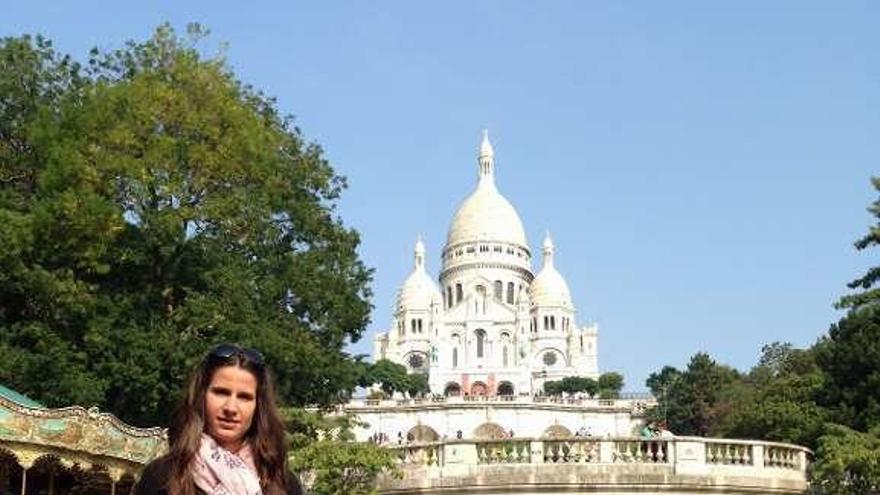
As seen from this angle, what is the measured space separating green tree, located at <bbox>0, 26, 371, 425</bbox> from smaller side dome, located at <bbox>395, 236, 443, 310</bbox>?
372ft

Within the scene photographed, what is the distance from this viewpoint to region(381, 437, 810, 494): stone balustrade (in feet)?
75.7

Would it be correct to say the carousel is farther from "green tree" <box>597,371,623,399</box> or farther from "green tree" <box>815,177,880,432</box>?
"green tree" <box>597,371,623,399</box>

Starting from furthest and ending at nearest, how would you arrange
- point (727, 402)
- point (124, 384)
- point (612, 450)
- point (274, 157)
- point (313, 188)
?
point (727, 402) < point (313, 188) < point (274, 157) < point (124, 384) < point (612, 450)

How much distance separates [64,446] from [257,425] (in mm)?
15148

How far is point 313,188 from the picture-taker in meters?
35.2

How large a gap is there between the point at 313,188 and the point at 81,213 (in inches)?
286

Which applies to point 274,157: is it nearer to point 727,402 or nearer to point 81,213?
point 81,213

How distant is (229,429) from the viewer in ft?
12.1

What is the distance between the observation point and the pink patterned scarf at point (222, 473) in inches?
138

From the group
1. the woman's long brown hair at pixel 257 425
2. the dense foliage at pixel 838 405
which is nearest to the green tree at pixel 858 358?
the dense foliage at pixel 838 405

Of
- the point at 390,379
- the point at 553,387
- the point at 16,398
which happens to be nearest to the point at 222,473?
the point at 16,398

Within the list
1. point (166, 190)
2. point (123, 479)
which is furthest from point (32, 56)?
point (123, 479)

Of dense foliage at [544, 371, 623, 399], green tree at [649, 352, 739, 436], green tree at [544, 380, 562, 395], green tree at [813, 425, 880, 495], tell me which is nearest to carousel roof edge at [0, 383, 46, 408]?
green tree at [813, 425, 880, 495]

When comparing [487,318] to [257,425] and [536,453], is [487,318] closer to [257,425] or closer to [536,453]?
[536,453]
